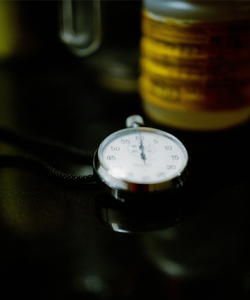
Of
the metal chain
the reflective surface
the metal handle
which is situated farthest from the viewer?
the metal handle

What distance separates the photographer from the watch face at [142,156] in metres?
0.45

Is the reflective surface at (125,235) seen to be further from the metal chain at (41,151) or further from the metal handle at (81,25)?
the metal handle at (81,25)

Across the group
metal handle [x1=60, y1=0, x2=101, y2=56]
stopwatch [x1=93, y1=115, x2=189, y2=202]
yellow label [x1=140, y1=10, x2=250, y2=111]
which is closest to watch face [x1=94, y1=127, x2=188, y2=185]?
stopwatch [x1=93, y1=115, x2=189, y2=202]

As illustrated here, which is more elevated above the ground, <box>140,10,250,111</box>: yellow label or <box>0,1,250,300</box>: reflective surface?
<box>140,10,250,111</box>: yellow label

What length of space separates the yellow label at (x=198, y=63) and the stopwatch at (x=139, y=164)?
14 centimetres

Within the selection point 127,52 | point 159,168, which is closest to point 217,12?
point 159,168

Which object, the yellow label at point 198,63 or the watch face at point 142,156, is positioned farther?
the yellow label at point 198,63

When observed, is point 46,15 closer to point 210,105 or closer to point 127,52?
point 127,52

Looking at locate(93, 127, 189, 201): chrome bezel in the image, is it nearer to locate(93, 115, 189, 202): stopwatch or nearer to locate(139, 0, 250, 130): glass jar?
locate(93, 115, 189, 202): stopwatch

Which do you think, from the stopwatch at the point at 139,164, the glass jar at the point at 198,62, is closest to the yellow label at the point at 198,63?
the glass jar at the point at 198,62

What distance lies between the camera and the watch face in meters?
0.45

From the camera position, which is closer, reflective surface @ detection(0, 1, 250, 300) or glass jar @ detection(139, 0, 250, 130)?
reflective surface @ detection(0, 1, 250, 300)

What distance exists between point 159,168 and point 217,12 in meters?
0.28

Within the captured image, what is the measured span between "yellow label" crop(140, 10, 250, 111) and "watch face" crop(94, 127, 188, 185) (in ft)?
0.46
